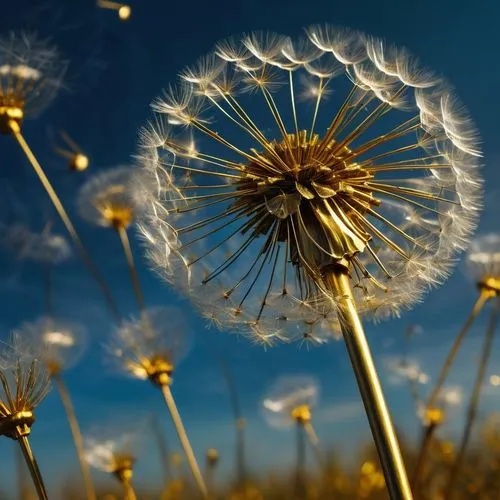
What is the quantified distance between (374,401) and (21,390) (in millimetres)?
3381

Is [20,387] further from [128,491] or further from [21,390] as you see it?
[128,491]

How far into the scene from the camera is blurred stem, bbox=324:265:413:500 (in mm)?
4898

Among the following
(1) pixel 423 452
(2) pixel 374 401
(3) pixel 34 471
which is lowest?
(3) pixel 34 471

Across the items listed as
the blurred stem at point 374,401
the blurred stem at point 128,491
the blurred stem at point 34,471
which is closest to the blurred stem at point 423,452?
the blurred stem at point 374,401

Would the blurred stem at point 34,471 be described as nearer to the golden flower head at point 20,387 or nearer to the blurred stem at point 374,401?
the golden flower head at point 20,387

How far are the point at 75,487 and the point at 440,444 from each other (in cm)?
637

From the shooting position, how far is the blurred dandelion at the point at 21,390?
18.3ft

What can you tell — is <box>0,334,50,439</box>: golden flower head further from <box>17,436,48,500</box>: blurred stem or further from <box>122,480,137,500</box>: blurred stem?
<box>122,480,137,500</box>: blurred stem

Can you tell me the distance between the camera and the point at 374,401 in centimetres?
535

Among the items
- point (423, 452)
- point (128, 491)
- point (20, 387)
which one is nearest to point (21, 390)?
point (20, 387)

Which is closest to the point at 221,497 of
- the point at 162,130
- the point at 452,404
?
the point at 452,404

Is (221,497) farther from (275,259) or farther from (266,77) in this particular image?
(266,77)

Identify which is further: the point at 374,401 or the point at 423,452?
the point at 423,452

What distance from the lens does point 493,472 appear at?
11422 millimetres
